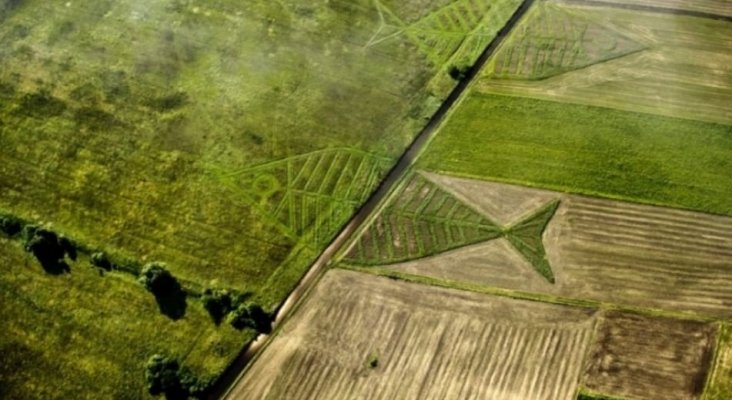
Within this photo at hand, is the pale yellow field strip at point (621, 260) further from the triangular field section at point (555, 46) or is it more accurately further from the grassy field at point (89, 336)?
the grassy field at point (89, 336)

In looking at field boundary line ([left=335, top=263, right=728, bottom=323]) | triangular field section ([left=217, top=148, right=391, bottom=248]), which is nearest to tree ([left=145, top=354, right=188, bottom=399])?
triangular field section ([left=217, top=148, right=391, bottom=248])

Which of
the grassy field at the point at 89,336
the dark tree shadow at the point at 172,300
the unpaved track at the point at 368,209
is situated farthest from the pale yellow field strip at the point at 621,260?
the dark tree shadow at the point at 172,300

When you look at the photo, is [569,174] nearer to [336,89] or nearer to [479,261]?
[479,261]

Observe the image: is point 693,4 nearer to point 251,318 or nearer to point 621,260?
point 621,260

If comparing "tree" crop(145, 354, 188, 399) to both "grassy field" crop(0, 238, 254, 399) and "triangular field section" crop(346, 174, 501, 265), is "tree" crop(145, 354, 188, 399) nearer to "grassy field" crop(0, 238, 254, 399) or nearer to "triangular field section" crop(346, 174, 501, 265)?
"grassy field" crop(0, 238, 254, 399)

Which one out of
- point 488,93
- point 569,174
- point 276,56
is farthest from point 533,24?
point 276,56

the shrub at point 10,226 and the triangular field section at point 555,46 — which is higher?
the triangular field section at point 555,46

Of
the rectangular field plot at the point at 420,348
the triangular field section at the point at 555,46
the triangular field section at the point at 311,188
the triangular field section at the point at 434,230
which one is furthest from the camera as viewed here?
the triangular field section at the point at 555,46

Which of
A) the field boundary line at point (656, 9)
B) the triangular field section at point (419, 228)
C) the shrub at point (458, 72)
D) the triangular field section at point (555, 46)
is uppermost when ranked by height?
the field boundary line at point (656, 9)
